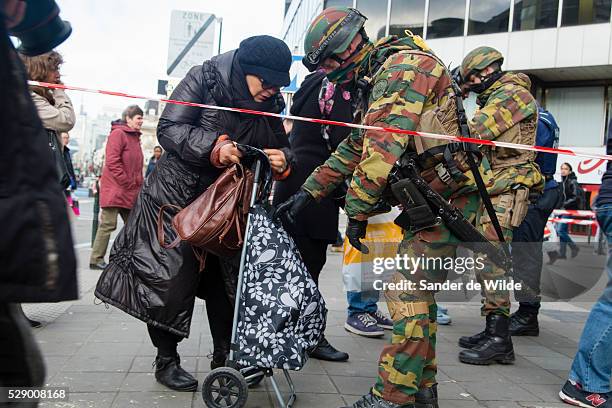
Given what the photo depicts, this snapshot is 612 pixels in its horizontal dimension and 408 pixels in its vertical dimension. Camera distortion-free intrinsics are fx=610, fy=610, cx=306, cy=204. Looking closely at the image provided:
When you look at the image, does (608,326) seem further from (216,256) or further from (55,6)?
(55,6)

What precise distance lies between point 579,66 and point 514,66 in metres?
2.36

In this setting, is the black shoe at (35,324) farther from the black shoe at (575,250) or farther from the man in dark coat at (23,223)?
the black shoe at (575,250)

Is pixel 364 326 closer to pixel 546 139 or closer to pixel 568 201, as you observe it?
pixel 546 139

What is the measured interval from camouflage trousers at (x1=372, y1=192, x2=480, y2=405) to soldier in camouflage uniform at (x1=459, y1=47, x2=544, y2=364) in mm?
1165

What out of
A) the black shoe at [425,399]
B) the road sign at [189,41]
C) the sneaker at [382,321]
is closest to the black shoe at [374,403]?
the black shoe at [425,399]

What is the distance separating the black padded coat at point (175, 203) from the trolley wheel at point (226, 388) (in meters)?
0.39

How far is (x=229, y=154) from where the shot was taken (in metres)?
3.00

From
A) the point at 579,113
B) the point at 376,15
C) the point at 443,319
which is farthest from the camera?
the point at 376,15

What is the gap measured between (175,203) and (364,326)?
209 cm

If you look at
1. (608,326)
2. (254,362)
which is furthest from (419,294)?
(608,326)

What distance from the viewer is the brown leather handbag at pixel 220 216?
287cm

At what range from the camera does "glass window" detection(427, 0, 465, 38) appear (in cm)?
2472

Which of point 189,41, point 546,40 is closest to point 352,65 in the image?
point 189,41

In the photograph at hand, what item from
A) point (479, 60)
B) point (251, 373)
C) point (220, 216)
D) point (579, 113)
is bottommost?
point (251, 373)
